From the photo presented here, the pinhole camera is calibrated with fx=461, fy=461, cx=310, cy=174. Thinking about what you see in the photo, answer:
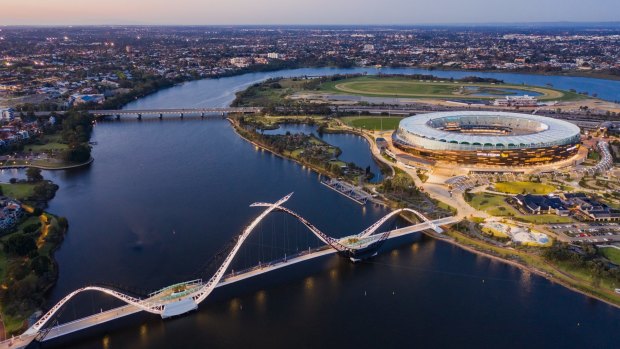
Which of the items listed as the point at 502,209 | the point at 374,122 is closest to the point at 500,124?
the point at 374,122

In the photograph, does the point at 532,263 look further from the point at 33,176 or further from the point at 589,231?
the point at 33,176

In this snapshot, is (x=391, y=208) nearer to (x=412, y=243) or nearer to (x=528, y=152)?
(x=412, y=243)

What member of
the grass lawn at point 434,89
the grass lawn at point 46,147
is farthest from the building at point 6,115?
the grass lawn at point 434,89

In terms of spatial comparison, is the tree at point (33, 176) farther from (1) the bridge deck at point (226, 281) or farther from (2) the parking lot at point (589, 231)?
(2) the parking lot at point (589, 231)

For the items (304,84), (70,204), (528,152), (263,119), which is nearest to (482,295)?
(528,152)

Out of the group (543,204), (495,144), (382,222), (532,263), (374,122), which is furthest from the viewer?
(374,122)

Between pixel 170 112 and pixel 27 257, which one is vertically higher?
pixel 170 112

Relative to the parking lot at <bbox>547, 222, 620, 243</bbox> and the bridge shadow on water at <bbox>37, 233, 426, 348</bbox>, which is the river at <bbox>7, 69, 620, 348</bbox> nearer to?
the bridge shadow on water at <bbox>37, 233, 426, 348</bbox>

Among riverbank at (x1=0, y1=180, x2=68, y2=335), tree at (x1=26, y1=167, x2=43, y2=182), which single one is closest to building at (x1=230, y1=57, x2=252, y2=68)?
tree at (x1=26, y1=167, x2=43, y2=182)
